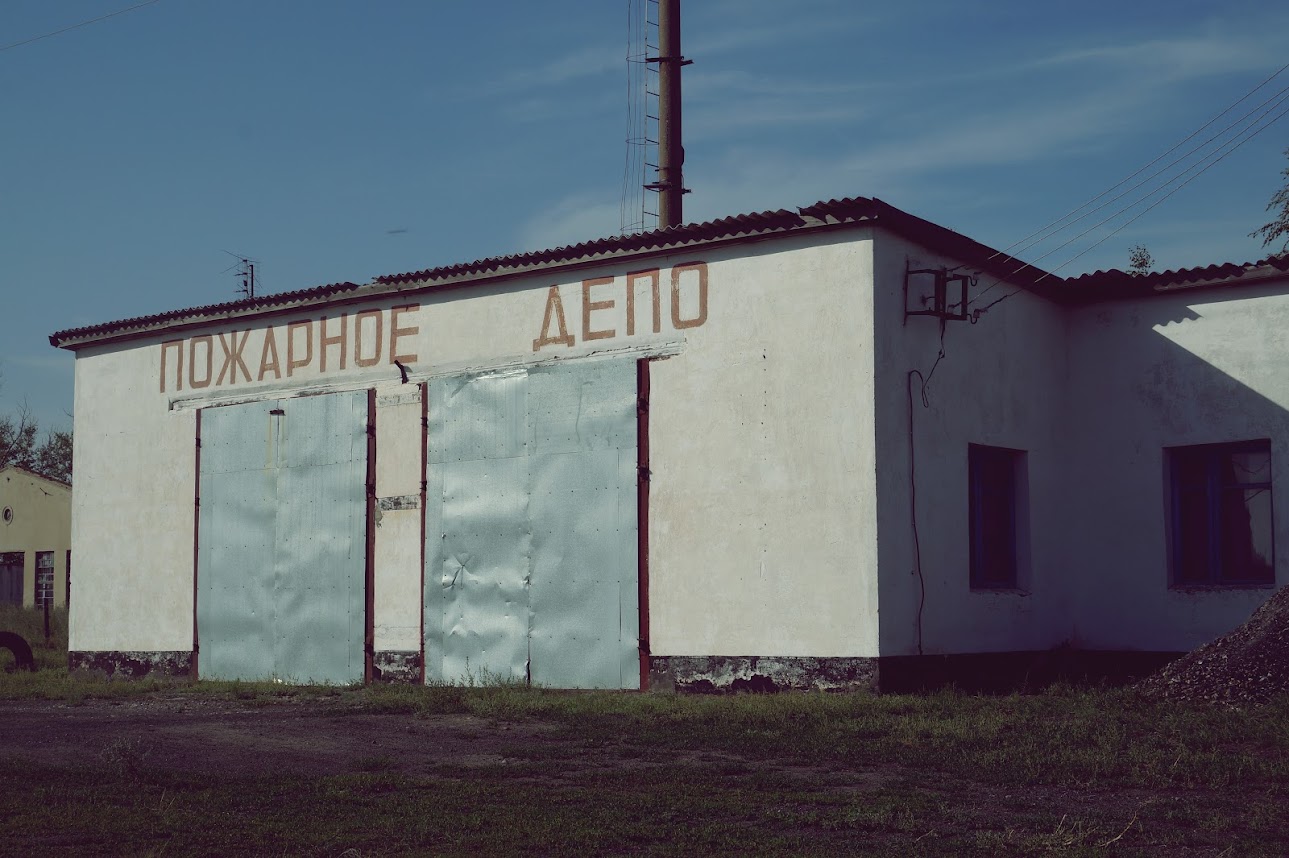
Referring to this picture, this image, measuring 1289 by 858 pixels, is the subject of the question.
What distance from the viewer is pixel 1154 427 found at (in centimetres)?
1611

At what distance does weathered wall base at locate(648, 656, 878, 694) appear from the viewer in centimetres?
1309

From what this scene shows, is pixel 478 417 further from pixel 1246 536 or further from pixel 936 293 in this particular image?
pixel 1246 536

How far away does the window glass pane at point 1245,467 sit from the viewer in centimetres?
1554

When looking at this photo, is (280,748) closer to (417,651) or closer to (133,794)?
(133,794)

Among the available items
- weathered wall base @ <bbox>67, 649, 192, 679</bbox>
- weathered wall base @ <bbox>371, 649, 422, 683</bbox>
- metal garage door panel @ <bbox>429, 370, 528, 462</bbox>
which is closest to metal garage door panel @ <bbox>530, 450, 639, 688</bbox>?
metal garage door panel @ <bbox>429, 370, 528, 462</bbox>

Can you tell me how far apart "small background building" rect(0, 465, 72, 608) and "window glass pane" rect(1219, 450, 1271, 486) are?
1243 inches

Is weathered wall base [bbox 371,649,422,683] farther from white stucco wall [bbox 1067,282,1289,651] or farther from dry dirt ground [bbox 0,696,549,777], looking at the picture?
white stucco wall [bbox 1067,282,1289,651]

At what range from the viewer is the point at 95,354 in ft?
66.5

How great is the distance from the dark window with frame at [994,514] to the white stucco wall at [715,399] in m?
2.24

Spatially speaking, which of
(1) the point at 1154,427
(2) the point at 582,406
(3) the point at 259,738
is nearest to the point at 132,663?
(2) the point at 582,406

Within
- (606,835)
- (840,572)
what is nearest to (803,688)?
(840,572)

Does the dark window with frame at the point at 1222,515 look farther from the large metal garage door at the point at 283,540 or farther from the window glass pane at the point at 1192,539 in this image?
the large metal garage door at the point at 283,540

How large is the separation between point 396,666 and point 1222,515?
976cm

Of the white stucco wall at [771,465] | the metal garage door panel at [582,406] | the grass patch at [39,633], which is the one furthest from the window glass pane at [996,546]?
the grass patch at [39,633]
